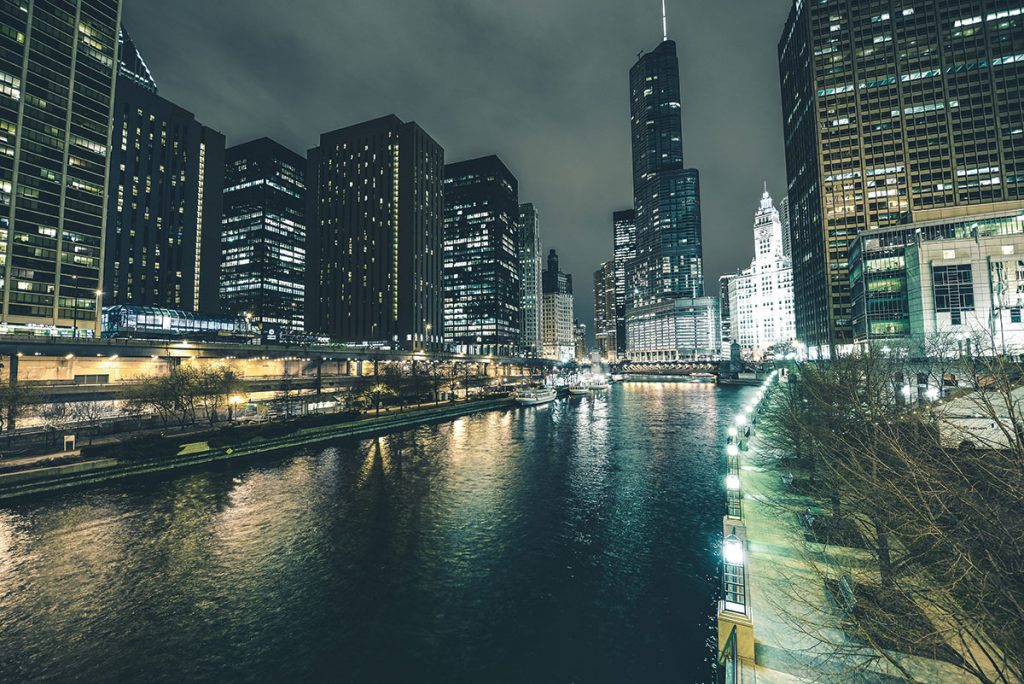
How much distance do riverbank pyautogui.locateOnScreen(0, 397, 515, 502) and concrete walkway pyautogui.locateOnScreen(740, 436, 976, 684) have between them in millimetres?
48866

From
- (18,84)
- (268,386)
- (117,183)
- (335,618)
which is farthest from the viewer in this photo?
(117,183)

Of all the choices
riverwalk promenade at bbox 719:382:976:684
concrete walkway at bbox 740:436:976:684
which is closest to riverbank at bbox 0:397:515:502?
riverwalk promenade at bbox 719:382:976:684

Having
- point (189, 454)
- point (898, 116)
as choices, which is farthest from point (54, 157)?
point (898, 116)

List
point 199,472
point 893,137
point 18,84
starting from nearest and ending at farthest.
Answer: point 199,472
point 18,84
point 893,137

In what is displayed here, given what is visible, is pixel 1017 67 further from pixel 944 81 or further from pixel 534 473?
pixel 534 473

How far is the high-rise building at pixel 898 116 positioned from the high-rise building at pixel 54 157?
718ft

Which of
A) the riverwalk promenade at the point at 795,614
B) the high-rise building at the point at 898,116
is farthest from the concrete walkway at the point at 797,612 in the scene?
the high-rise building at the point at 898,116

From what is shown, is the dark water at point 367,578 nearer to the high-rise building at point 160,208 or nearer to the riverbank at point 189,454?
the riverbank at point 189,454

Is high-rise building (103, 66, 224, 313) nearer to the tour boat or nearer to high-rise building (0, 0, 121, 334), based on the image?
high-rise building (0, 0, 121, 334)

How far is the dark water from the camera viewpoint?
16.5 m

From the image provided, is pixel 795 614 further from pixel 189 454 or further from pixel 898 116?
pixel 898 116

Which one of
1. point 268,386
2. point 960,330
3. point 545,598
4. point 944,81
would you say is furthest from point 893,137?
point 268,386

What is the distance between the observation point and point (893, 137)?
145000 millimetres

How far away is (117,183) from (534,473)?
683 feet
